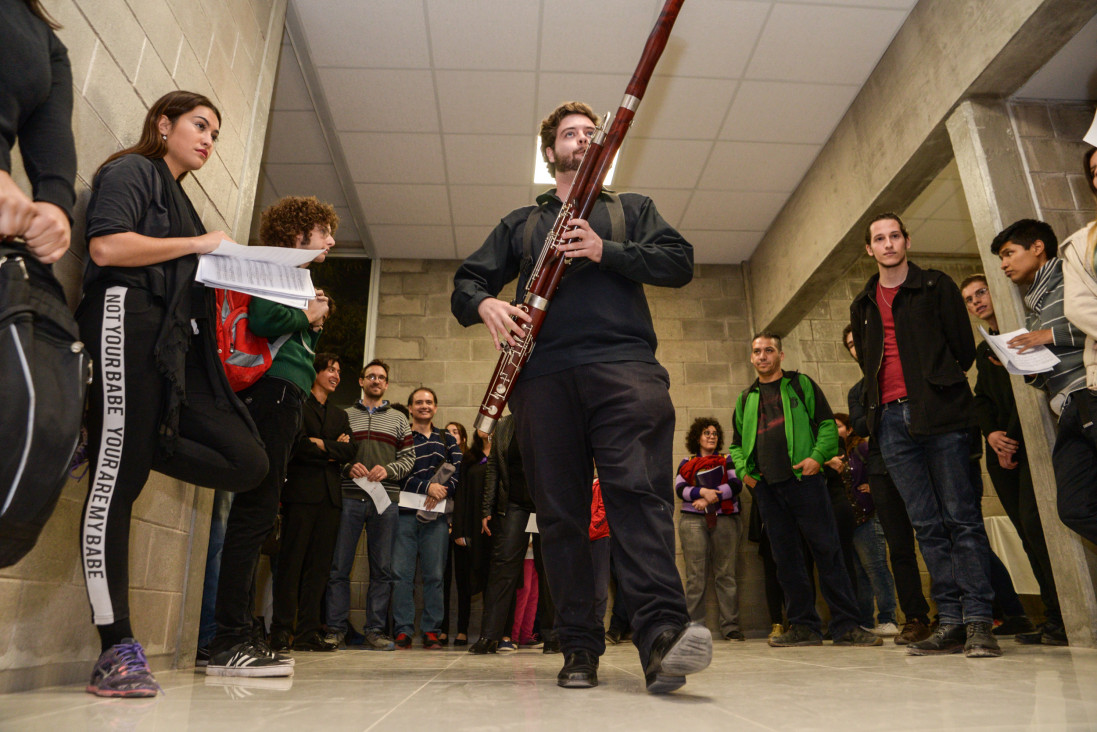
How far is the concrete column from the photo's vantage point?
265cm

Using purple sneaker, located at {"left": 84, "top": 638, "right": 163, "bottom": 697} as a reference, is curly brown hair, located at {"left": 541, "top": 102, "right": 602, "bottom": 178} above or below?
above

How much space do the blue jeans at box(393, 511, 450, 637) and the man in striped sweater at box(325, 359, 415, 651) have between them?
0.05m

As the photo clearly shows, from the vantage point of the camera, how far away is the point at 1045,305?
242cm

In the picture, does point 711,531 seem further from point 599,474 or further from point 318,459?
point 599,474

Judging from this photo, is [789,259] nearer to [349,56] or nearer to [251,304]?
[349,56]

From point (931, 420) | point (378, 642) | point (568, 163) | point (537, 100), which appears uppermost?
point (537, 100)

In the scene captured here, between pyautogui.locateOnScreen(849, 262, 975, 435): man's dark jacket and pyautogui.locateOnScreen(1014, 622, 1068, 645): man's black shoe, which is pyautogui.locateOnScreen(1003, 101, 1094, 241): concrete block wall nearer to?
pyautogui.locateOnScreen(849, 262, 975, 435): man's dark jacket

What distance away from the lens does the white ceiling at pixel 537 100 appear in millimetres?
3891

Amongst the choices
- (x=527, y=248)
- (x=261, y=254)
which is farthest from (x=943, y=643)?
(x=261, y=254)

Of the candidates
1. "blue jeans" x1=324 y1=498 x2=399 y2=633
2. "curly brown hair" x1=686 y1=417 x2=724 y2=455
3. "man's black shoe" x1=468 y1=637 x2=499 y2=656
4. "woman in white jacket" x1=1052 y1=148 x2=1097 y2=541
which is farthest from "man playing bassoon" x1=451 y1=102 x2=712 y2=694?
"curly brown hair" x1=686 y1=417 x2=724 y2=455

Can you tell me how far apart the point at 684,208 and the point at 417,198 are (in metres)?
2.18

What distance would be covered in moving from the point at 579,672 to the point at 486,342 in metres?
4.78

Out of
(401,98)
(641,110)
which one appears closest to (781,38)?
(641,110)

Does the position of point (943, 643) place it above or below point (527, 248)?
below
